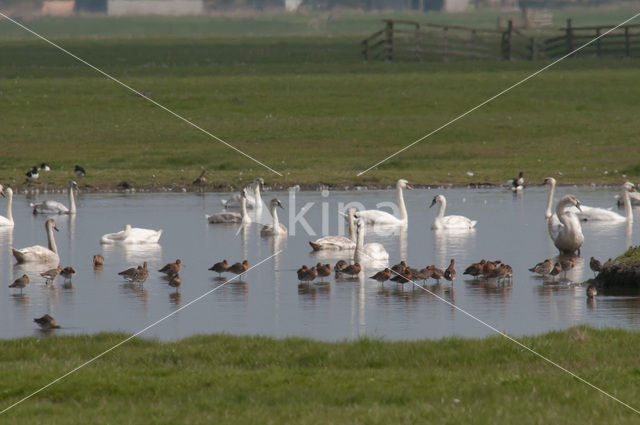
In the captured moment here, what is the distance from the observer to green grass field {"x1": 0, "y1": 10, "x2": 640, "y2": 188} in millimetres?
39531

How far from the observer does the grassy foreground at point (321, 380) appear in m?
9.52

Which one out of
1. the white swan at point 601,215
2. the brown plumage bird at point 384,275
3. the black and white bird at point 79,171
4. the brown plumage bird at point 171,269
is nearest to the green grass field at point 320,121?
the black and white bird at point 79,171

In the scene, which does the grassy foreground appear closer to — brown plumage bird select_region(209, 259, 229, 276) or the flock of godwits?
the flock of godwits

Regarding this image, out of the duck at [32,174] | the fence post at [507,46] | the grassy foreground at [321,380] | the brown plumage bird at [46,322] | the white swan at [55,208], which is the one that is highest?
the fence post at [507,46]

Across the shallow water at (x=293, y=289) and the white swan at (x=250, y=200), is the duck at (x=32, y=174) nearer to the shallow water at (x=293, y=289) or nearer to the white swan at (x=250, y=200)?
the shallow water at (x=293, y=289)

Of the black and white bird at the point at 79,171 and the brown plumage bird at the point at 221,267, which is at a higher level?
the black and white bird at the point at 79,171

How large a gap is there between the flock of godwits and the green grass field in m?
9.18

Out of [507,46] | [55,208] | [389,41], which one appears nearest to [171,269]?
[55,208]

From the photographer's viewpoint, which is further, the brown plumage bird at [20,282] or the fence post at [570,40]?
the fence post at [570,40]

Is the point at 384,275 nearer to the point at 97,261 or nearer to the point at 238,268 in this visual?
the point at 238,268

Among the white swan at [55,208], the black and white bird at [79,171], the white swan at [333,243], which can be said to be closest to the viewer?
the white swan at [333,243]

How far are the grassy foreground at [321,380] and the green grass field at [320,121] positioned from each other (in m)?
24.1

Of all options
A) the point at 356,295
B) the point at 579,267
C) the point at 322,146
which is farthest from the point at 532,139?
the point at 356,295

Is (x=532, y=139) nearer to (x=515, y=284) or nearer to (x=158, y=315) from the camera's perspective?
(x=515, y=284)
